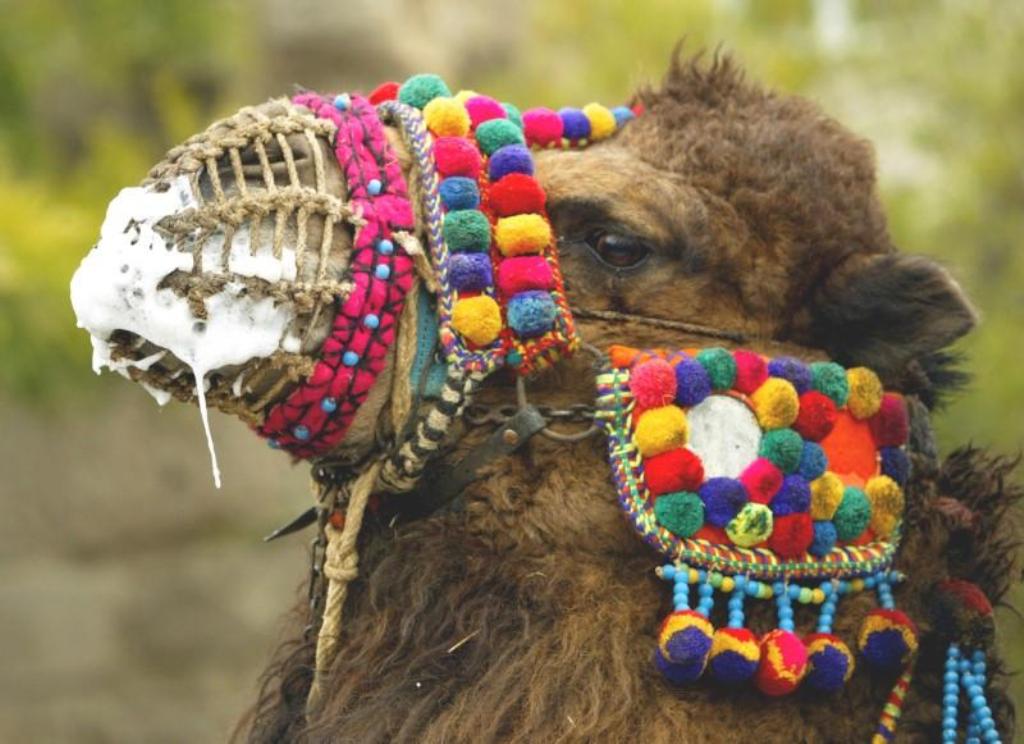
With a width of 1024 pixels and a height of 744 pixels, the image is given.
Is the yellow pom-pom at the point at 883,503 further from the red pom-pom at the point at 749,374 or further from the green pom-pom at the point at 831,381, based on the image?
the red pom-pom at the point at 749,374

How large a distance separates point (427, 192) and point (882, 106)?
7.24 m

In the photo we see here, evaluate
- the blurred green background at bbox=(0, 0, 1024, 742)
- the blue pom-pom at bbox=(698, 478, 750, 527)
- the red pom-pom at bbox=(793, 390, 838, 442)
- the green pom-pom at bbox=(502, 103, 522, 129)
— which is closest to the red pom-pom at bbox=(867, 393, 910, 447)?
the red pom-pom at bbox=(793, 390, 838, 442)

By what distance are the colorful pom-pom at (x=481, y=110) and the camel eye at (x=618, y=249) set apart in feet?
0.98

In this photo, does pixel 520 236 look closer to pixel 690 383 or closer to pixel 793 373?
pixel 690 383

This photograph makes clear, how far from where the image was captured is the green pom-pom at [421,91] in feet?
9.18

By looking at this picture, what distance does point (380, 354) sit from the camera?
2562mm

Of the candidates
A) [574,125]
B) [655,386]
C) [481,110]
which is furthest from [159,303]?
[574,125]

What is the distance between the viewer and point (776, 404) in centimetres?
260

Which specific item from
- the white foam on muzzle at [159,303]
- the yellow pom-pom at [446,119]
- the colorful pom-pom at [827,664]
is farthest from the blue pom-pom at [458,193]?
the colorful pom-pom at [827,664]

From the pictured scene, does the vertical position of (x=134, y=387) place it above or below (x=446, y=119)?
above

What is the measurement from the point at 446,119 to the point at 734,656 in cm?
112

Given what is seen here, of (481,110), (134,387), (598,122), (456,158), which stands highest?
(134,387)

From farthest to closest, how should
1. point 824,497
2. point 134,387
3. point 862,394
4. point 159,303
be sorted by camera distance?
point 134,387 < point 862,394 < point 824,497 < point 159,303

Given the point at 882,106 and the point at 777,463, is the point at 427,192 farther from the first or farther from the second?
the point at 882,106
